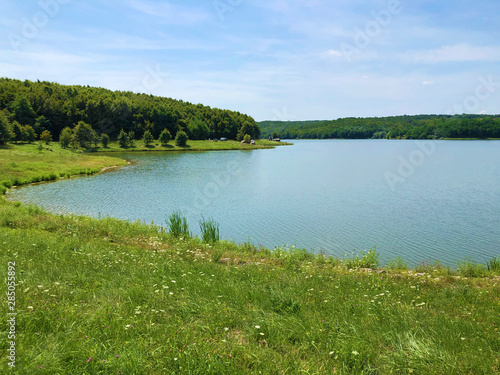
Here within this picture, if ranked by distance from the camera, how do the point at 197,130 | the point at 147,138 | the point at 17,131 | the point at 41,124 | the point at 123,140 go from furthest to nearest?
the point at 197,130, the point at 147,138, the point at 41,124, the point at 123,140, the point at 17,131

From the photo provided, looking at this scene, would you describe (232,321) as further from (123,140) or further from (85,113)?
(85,113)

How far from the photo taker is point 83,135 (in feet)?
334

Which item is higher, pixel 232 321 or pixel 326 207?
pixel 232 321

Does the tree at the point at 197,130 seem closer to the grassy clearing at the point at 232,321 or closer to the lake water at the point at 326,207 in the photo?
the lake water at the point at 326,207

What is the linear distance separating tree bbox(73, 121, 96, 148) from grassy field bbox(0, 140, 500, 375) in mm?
102031

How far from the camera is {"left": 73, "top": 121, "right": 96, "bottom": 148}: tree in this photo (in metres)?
98.8

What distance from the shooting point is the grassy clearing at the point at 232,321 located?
445 cm

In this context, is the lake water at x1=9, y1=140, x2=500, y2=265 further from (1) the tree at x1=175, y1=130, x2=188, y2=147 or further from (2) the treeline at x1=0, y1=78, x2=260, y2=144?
(1) the tree at x1=175, y1=130, x2=188, y2=147

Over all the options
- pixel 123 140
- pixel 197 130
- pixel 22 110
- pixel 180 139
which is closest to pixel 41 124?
pixel 22 110

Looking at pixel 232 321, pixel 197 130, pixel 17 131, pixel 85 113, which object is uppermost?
pixel 85 113

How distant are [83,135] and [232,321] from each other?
364 feet

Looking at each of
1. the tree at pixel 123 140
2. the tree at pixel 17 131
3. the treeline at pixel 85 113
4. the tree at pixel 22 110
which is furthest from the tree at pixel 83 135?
the tree at pixel 22 110

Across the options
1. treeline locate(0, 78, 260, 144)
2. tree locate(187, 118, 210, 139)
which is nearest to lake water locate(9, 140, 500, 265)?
treeline locate(0, 78, 260, 144)

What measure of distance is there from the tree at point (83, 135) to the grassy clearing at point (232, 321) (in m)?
102
